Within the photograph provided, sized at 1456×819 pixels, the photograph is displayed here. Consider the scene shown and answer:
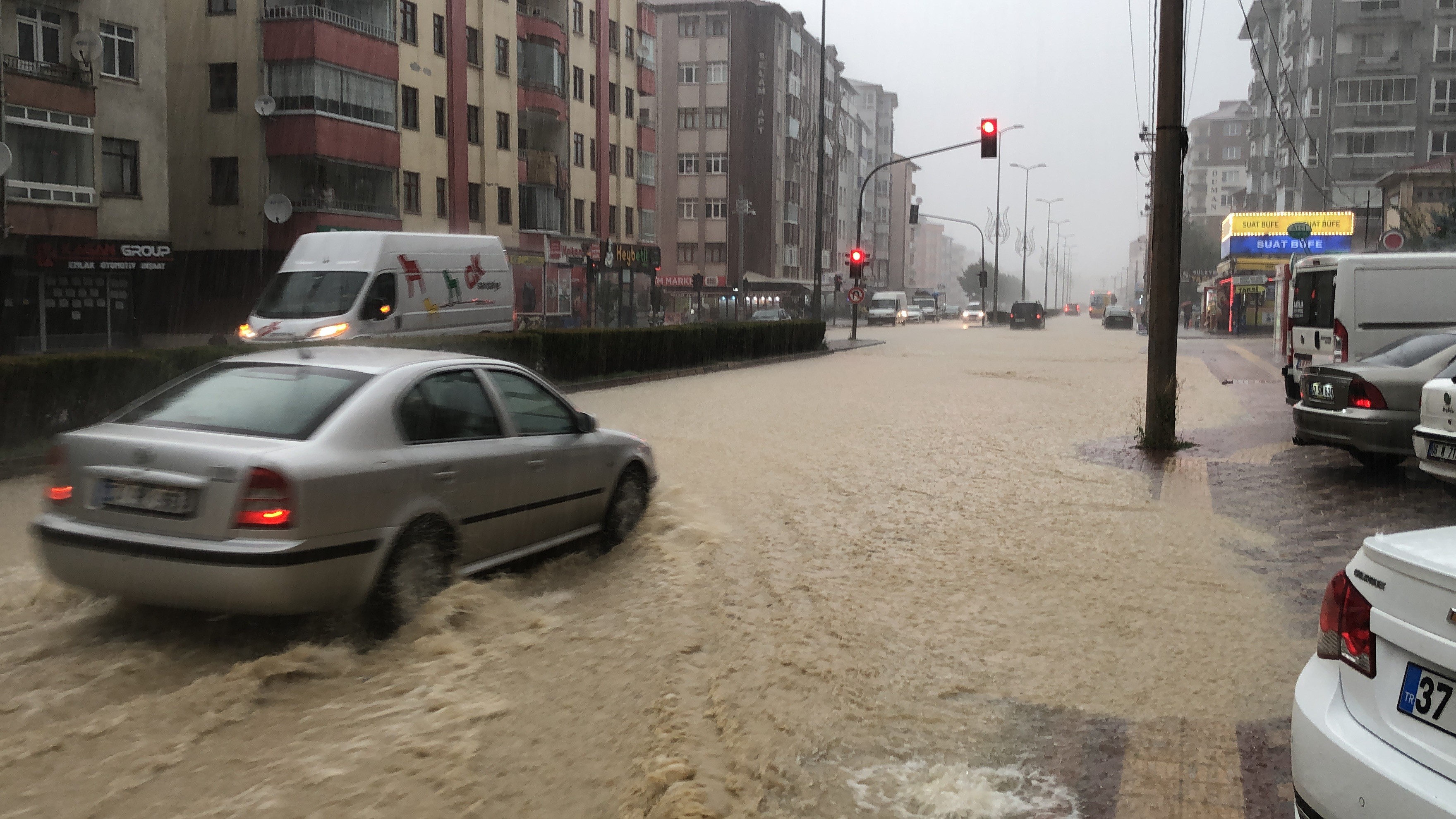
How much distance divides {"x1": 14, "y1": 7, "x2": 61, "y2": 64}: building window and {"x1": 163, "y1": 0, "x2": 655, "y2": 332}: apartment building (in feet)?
19.1

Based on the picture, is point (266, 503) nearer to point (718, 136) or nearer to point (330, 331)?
point (330, 331)

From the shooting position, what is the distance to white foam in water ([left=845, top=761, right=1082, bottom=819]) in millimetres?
4137

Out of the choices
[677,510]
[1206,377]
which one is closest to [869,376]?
[1206,377]

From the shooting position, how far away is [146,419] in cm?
595

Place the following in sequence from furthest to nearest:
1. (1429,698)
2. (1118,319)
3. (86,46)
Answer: (1118,319) < (86,46) < (1429,698)

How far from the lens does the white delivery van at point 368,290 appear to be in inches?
800

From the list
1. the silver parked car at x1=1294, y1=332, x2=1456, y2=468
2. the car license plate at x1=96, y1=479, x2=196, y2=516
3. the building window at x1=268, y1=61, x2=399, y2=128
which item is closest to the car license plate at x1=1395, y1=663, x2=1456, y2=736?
the car license plate at x1=96, y1=479, x2=196, y2=516

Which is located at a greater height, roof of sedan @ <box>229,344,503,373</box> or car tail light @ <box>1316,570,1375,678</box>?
Result: roof of sedan @ <box>229,344,503,373</box>

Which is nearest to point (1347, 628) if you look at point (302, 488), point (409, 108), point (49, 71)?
point (302, 488)

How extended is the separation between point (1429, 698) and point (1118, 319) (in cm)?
7352

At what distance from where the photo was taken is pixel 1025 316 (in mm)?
73938

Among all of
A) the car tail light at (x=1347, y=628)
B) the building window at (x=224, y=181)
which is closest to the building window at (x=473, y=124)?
the building window at (x=224, y=181)

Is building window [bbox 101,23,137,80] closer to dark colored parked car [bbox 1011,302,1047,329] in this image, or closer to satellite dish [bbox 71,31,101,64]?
satellite dish [bbox 71,31,101,64]

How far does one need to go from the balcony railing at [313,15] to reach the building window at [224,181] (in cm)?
415
